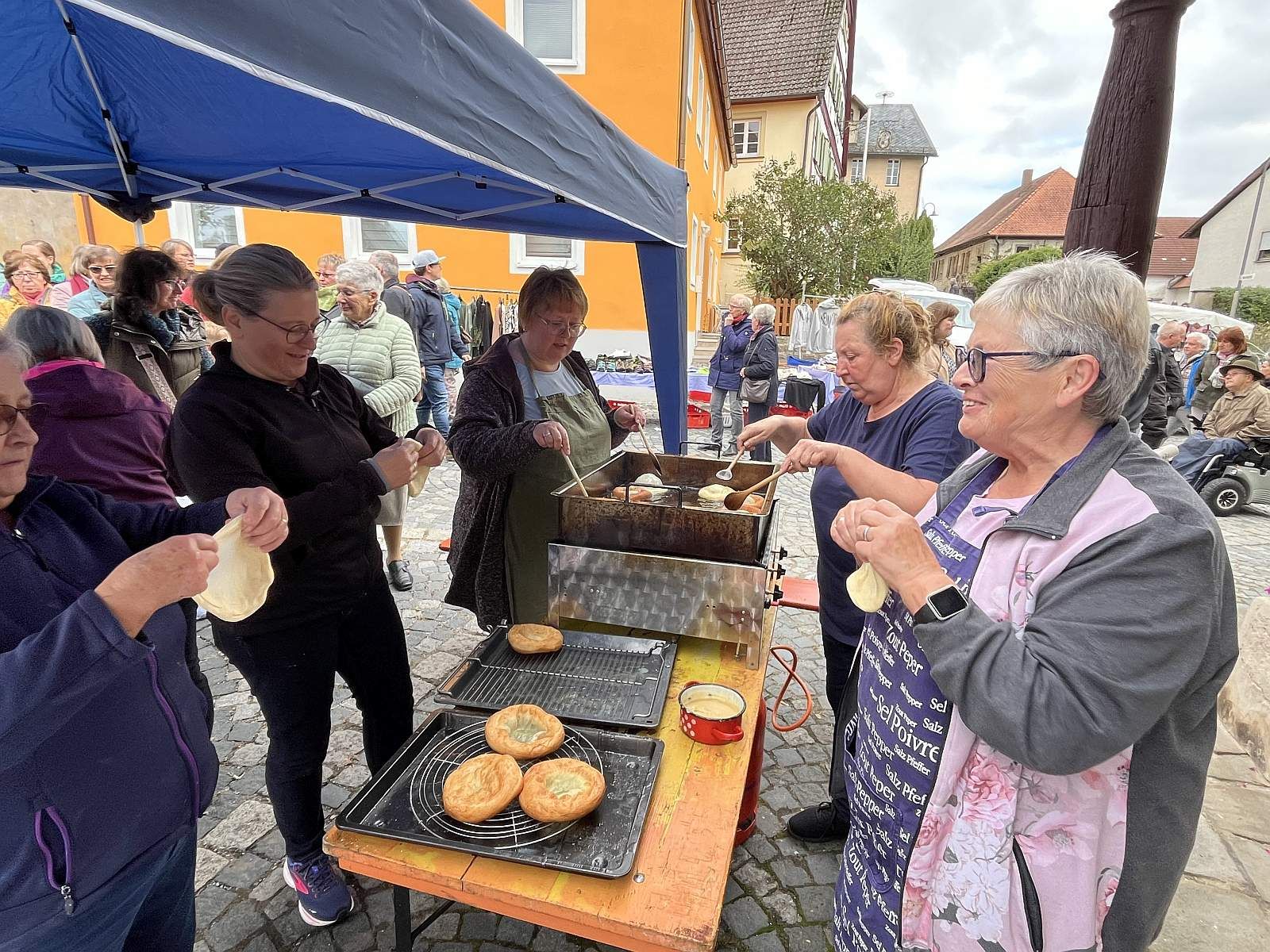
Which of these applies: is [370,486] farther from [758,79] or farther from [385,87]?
[758,79]

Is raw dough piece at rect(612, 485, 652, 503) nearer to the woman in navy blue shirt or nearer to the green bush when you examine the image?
the woman in navy blue shirt

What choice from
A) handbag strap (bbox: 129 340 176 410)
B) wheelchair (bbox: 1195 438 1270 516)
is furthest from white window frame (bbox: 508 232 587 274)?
wheelchair (bbox: 1195 438 1270 516)

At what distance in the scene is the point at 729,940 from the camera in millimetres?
2064

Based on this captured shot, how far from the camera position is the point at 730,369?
29.0 ft

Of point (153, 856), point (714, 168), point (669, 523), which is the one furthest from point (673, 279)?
point (714, 168)

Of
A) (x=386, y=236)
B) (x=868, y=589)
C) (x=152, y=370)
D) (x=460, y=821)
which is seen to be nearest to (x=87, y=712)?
(x=460, y=821)

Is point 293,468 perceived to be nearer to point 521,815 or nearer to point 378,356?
point 521,815

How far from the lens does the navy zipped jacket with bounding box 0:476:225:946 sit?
990 millimetres

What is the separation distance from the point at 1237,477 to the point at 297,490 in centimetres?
914

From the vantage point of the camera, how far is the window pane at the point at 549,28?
Answer: 11.0 meters

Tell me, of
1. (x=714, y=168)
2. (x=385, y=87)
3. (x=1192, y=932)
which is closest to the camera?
(x=385, y=87)

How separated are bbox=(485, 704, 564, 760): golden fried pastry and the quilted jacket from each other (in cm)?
290

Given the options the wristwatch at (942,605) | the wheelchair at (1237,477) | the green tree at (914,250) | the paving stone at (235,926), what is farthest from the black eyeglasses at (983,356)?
the green tree at (914,250)

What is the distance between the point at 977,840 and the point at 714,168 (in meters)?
21.2
